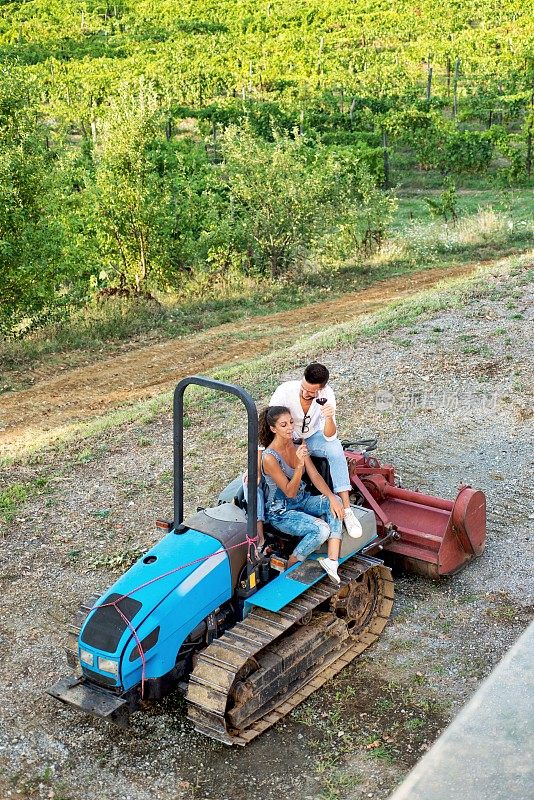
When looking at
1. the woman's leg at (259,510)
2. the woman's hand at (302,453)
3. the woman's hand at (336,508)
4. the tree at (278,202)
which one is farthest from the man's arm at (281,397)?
the tree at (278,202)

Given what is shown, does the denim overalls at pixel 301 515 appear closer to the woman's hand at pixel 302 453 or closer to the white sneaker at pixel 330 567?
the white sneaker at pixel 330 567

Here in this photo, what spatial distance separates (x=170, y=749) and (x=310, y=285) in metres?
16.0

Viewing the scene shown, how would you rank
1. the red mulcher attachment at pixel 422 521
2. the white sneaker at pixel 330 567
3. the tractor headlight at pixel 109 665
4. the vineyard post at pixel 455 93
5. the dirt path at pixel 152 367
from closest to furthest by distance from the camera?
the tractor headlight at pixel 109 665, the white sneaker at pixel 330 567, the red mulcher attachment at pixel 422 521, the dirt path at pixel 152 367, the vineyard post at pixel 455 93

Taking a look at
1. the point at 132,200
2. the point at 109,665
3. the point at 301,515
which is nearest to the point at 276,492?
the point at 301,515

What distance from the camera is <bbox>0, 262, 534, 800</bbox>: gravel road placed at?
5.89m

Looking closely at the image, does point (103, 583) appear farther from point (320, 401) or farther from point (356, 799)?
point (356, 799)

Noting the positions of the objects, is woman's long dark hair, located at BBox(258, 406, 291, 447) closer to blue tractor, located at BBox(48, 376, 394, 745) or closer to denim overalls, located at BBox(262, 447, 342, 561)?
denim overalls, located at BBox(262, 447, 342, 561)

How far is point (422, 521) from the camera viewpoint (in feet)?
26.2

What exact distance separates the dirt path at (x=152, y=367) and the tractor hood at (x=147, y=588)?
6351 millimetres

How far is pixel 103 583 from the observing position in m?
8.16

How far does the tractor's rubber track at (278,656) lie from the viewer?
230 inches

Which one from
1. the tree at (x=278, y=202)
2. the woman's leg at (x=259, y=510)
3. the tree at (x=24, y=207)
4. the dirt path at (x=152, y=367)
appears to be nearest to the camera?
the woman's leg at (x=259, y=510)

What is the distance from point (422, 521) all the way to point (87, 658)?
127 inches

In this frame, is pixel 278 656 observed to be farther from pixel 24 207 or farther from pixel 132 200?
pixel 132 200
